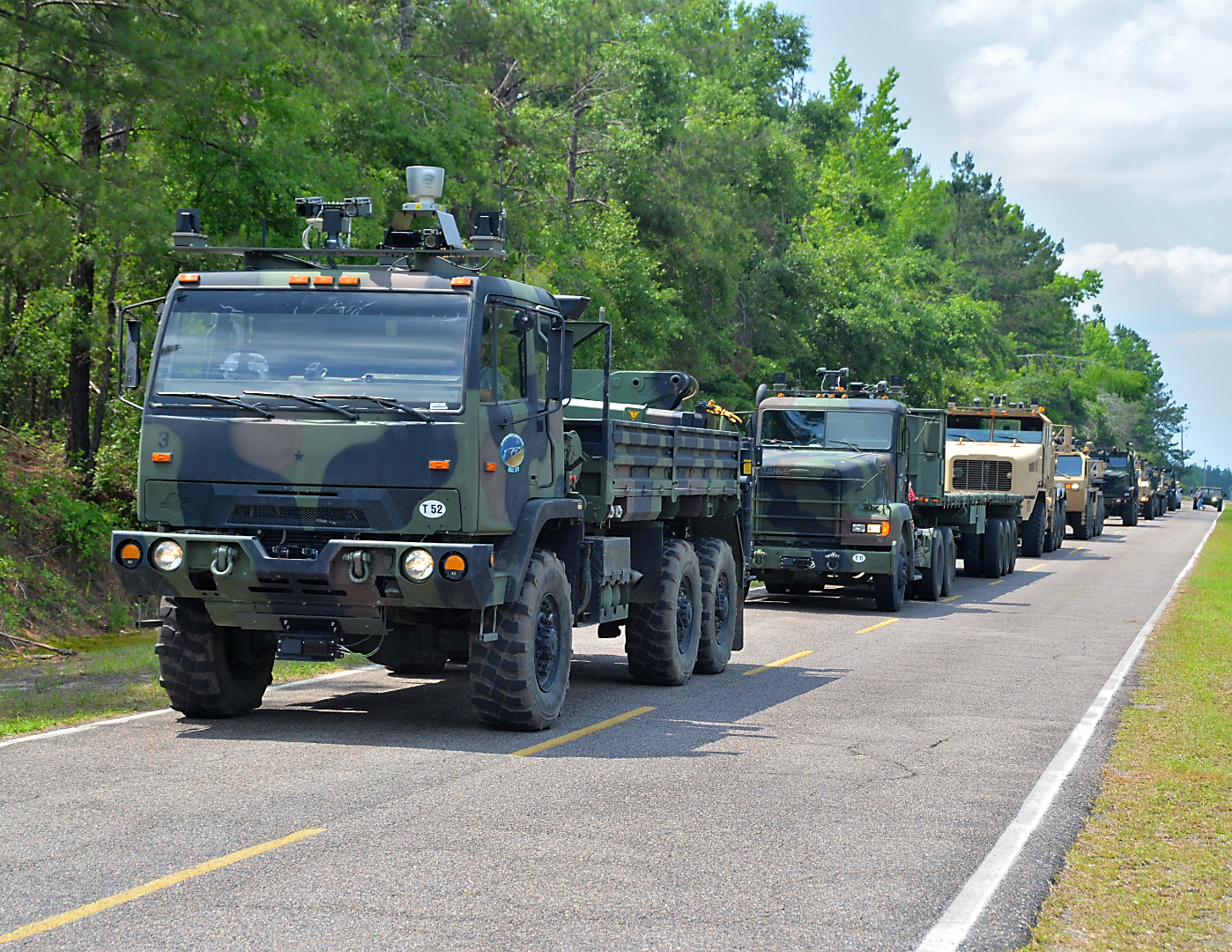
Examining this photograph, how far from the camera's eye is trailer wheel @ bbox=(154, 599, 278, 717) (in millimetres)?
10000

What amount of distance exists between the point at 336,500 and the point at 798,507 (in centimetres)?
1219

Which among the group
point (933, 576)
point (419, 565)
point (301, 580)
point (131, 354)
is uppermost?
point (131, 354)

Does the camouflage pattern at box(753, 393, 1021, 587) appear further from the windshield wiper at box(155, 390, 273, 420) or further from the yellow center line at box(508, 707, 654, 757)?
the windshield wiper at box(155, 390, 273, 420)

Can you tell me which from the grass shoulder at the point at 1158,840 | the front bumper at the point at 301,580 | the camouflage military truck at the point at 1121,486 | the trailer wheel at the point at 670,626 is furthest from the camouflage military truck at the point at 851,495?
the camouflage military truck at the point at 1121,486

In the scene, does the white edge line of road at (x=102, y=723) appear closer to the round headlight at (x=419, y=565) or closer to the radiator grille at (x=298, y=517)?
the radiator grille at (x=298, y=517)

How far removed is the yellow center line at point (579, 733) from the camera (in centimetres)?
951

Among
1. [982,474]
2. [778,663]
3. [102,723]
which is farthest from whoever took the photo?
[982,474]

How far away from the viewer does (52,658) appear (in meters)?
15.2

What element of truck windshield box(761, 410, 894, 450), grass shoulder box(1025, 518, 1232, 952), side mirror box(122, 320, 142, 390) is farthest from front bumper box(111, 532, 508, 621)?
truck windshield box(761, 410, 894, 450)

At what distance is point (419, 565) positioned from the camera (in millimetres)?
9156

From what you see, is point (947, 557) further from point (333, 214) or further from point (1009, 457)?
point (333, 214)

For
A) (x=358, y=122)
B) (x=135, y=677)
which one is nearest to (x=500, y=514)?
(x=135, y=677)

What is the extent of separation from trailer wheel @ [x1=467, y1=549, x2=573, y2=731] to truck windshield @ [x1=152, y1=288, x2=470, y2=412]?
145 cm

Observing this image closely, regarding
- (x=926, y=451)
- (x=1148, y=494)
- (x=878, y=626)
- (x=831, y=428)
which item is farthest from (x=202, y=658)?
(x=1148, y=494)
